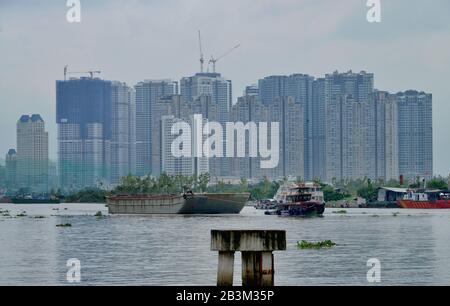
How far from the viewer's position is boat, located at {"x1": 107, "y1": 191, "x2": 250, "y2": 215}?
6744 centimetres

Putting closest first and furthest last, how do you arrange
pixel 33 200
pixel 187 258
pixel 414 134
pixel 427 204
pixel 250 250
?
pixel 250 250 < pixel 187 258 < pixel 414 134 < pixel 427 204 < pixel 33 200

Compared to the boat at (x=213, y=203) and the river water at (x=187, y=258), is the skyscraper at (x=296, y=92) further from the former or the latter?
the river water at (x=187, y=258)

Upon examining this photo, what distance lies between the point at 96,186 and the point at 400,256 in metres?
75.3

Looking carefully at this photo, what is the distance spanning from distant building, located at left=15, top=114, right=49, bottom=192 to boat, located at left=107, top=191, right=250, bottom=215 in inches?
204

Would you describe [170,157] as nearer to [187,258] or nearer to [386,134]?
[386,134]

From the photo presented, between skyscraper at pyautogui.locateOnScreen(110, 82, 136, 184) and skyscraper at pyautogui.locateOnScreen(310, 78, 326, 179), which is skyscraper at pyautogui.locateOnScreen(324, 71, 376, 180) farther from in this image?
skyscraper at pyautogui.locateOnScreen(110, 82, 136, 184)

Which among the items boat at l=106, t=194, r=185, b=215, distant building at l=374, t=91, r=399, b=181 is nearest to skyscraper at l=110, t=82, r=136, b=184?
boat at l=106, t=194, r=185, b=215

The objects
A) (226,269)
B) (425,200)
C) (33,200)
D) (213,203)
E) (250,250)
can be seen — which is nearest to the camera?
(250,250)

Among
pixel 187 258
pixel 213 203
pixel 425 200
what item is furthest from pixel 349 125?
pixel 187 258

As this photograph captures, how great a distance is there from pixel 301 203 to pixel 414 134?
13.7 metres

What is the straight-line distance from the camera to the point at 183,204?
67250 mm

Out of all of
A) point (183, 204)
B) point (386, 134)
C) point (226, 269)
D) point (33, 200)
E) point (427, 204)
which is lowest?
point (33, 200)

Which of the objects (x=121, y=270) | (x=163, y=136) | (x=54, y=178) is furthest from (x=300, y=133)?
(x=121, y=270)
